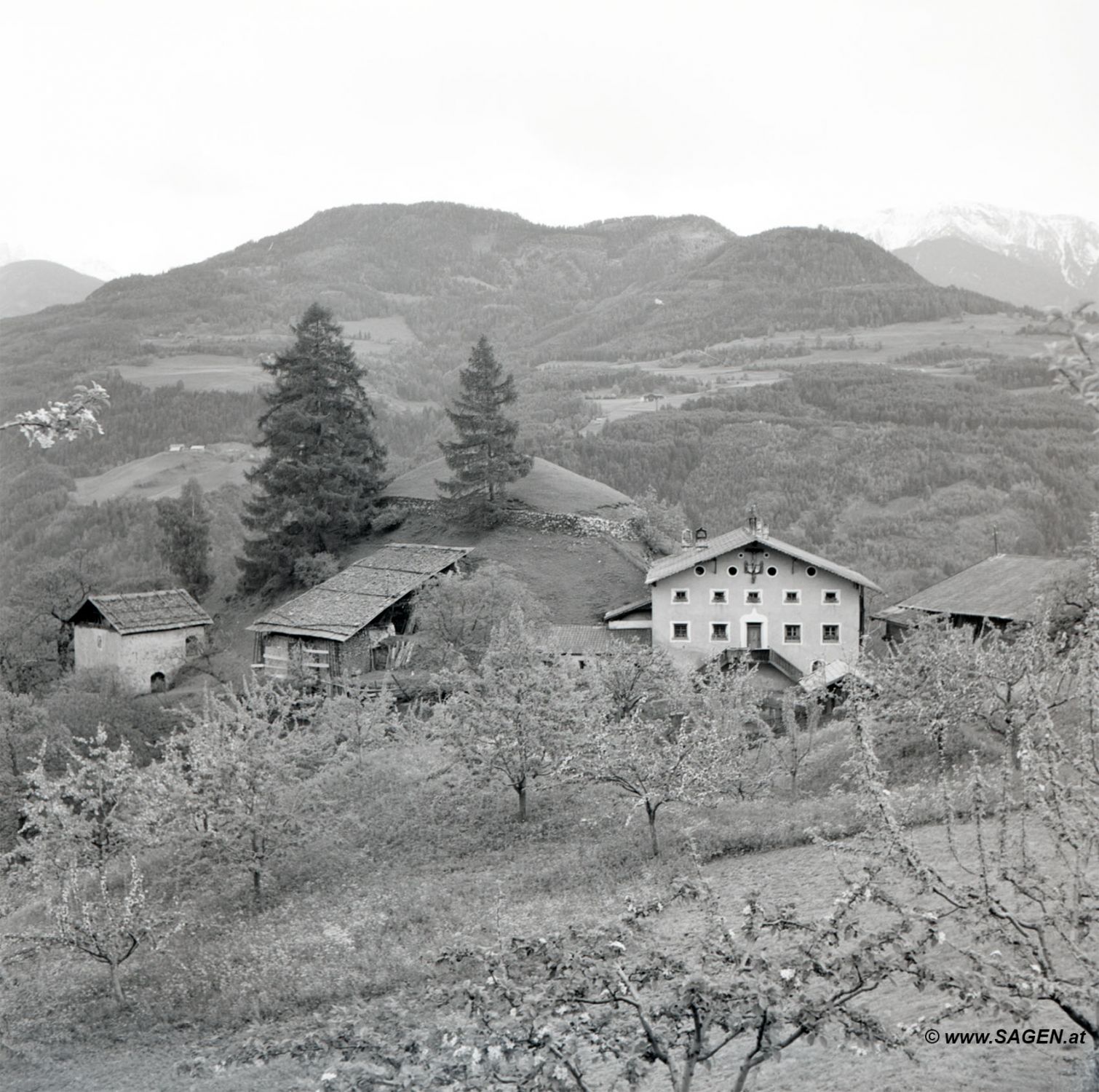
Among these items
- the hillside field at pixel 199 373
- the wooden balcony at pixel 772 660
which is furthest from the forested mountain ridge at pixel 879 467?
the hillside field at pixel 199 373

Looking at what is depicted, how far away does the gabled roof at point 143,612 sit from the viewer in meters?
51.4

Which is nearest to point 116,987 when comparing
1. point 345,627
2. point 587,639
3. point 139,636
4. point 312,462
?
point 587,639

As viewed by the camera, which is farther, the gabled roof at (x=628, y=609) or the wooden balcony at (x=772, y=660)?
the gabled roof at (x=628, y=609)

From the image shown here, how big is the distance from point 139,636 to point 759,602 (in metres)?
30.3

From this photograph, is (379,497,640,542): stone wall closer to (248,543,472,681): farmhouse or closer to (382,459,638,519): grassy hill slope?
(382,459,638,519): grassy hill slope

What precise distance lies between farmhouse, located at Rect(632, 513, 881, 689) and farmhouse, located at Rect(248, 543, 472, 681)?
1246 centimetres

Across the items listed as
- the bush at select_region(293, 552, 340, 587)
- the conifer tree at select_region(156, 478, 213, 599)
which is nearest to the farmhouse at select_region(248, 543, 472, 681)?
the bush at select_region(293, 552, 340, 587)

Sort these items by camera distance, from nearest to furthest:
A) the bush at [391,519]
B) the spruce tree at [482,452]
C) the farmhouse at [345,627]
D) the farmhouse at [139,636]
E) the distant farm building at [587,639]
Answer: the distant farm building at [587,639], the farmhouse at [345,627], the farmhouse at [139,636], the spruce tree at [482,452], the bush at [391,519]

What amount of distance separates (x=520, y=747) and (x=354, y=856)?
4356 mm

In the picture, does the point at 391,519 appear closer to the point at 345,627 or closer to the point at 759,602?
the point at 345,627

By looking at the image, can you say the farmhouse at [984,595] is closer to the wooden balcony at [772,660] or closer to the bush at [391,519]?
the wooden balcony at [772,660]

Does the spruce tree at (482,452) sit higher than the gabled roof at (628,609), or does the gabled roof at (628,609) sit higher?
the spruce tree at (482,452)

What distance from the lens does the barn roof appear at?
44.5 m

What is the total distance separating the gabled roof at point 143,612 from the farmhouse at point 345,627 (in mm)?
4738
